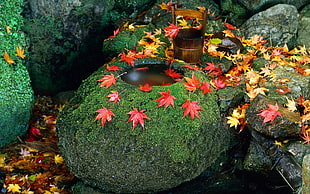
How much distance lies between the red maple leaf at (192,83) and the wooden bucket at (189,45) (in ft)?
1.89

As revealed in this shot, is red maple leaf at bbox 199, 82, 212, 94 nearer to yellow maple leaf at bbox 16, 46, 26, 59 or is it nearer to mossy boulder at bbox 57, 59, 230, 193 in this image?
mossy boulder at bbox 57, 59, 230, 193

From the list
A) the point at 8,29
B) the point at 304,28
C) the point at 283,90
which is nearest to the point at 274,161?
the point at 283,90

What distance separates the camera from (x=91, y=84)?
154 inches

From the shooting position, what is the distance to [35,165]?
14.6ft

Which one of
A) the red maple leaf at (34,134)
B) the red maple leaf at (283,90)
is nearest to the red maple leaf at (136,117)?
the red maple leaf at (283,90)

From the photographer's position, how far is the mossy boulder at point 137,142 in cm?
332

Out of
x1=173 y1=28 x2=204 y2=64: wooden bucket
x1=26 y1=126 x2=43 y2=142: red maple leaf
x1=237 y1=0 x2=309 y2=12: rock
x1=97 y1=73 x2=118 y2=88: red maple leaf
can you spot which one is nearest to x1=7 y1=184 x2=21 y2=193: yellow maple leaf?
x1=26 y1=126 x2=43 y2=142: red maple leaf

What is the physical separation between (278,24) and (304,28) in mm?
503

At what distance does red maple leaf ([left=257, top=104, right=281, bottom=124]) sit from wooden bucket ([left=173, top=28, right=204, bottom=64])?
1.15 metres

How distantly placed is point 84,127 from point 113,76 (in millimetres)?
661

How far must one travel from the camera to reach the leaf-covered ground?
13.4 ft

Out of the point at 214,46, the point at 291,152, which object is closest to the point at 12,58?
the point at 214,46

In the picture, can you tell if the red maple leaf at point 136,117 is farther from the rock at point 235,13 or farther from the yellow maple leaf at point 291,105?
the rock at point 235,13

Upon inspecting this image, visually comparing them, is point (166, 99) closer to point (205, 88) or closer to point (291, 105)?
point (205, 88)
